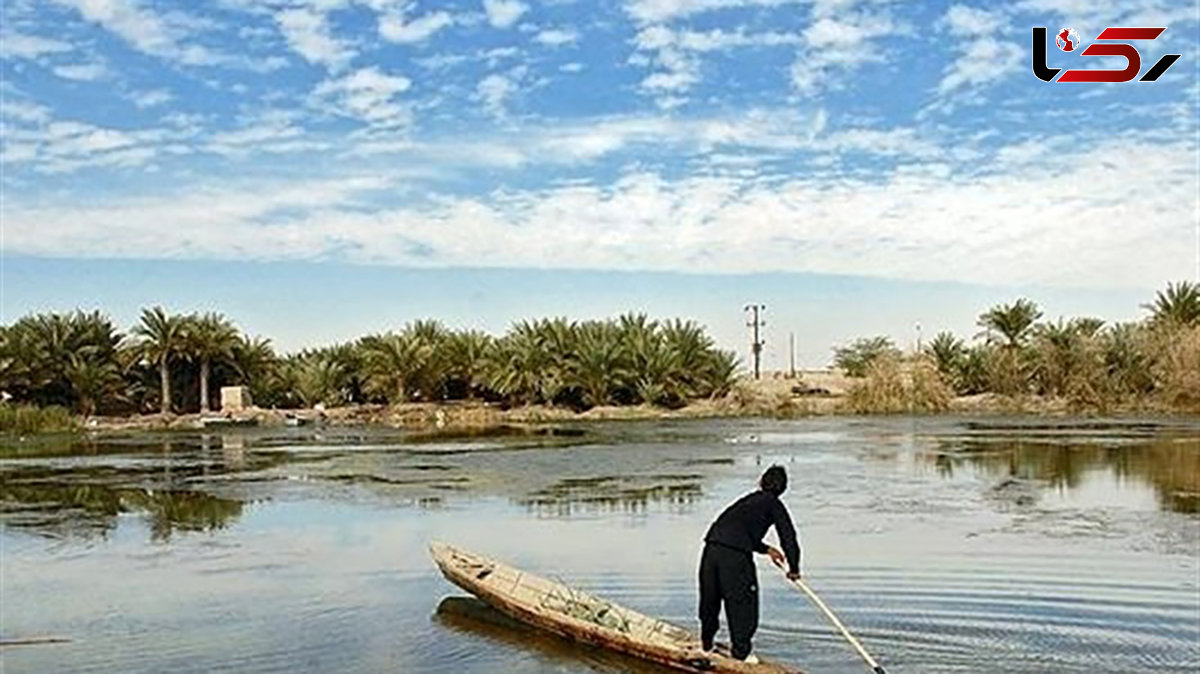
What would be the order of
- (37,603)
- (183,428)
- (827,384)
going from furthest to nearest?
(827,384) < (183,428) < (37,603)

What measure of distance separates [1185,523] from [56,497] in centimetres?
2093

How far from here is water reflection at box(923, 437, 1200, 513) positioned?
25.1m

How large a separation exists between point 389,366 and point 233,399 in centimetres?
742

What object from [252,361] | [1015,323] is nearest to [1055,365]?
[1015,323]

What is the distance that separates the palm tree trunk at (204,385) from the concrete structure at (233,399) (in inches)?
30.3

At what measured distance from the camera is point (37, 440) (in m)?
50.9

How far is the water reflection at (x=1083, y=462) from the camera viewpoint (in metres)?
25.1

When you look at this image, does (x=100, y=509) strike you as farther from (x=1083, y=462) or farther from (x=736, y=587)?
(x=1083, y=462)

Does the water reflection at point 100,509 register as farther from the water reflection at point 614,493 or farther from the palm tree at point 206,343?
the palm tree at point 206,343

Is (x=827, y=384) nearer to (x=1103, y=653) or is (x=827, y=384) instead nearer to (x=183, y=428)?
(x=183, y=428)

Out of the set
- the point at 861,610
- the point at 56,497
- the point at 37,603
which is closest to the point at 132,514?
the point at 56,497

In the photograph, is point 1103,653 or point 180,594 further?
point 180,594

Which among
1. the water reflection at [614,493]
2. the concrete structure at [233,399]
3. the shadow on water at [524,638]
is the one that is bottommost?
the shadow on water at [524,638]

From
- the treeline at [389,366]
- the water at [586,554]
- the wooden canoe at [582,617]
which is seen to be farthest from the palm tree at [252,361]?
the wooden canoe at [582,617]
